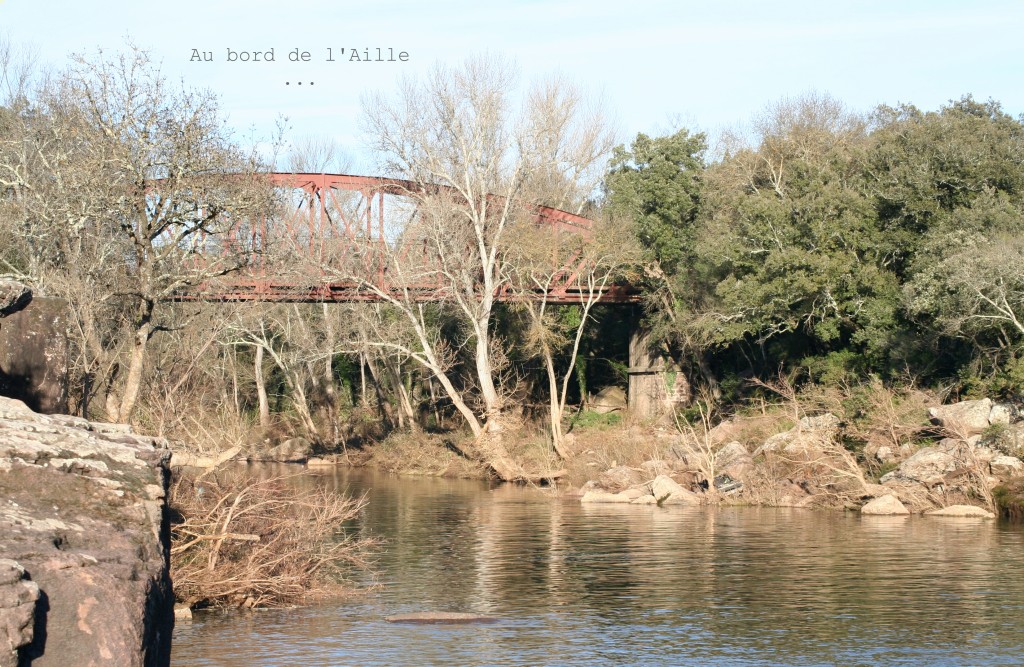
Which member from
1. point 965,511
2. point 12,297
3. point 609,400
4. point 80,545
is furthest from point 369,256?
point 80,545

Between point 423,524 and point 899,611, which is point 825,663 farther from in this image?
point 423,524

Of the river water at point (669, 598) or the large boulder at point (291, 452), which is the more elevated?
the large boulder at point (291, 452)

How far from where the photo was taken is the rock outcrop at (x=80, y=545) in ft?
23.6

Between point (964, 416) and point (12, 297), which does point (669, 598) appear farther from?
point (964, 416)

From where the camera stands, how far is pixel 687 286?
156 ft

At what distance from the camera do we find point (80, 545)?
7.86 metres

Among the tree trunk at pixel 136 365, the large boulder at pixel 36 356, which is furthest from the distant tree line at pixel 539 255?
the large boulder at pixel 36 356

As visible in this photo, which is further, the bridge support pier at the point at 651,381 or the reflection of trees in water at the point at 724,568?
the bridge support pier at the point at 651,381

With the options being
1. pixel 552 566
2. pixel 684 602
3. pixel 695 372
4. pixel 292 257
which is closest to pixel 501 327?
pixel 695 372

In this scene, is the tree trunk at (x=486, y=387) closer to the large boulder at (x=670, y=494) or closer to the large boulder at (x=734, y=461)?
the large boulder at (x=734, y=461)

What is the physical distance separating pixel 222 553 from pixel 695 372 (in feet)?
117

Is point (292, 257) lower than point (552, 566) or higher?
higher

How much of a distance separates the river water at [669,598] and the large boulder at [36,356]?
12.4 ft

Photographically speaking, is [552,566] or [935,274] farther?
[935,274]
